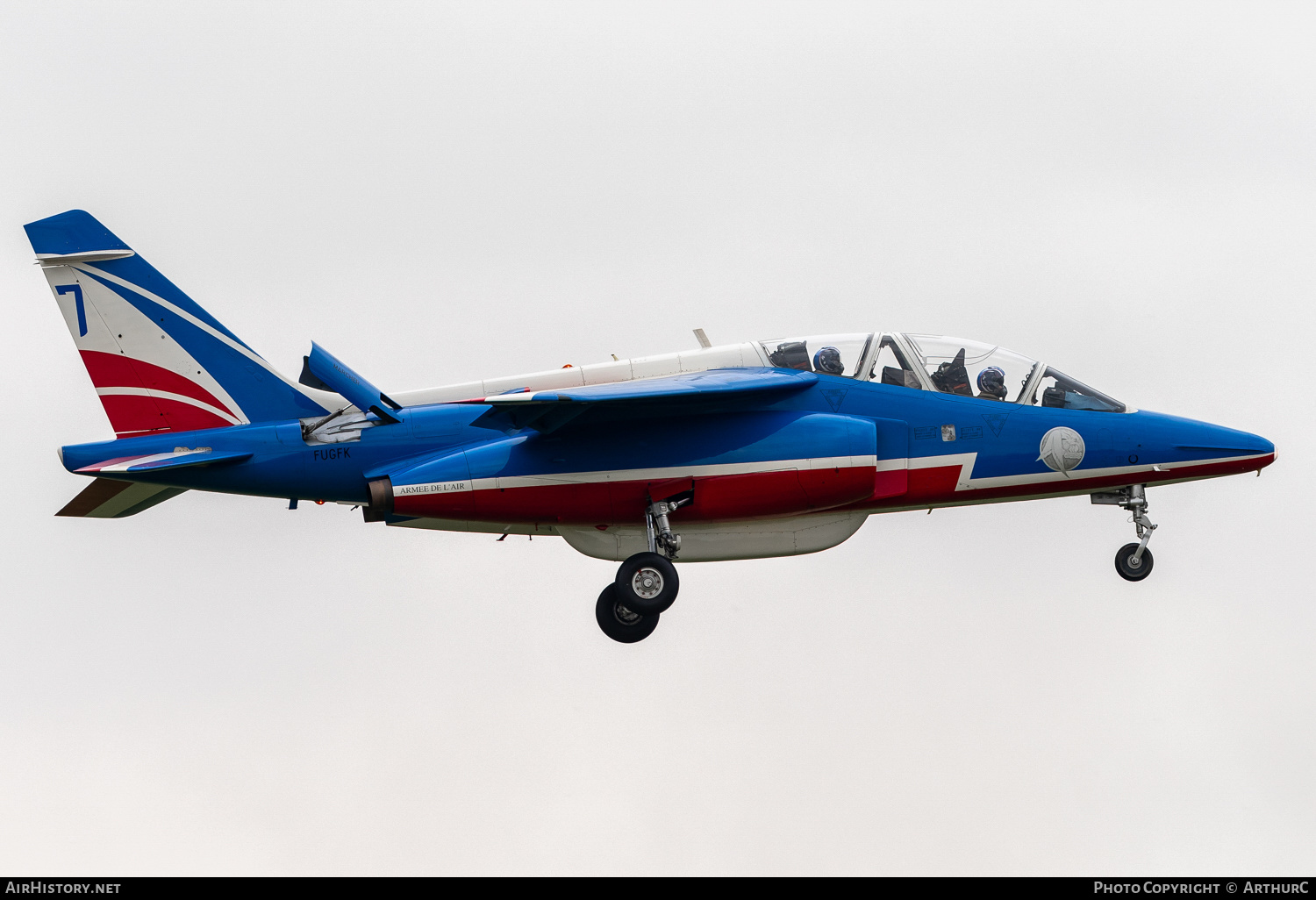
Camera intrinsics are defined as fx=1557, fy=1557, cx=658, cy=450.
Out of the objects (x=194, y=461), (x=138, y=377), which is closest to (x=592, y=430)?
(x=194, y=461)

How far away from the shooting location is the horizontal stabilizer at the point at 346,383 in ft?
64.1

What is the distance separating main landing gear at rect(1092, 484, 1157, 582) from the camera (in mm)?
20766

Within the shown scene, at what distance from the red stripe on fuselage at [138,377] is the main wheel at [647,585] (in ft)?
18.1

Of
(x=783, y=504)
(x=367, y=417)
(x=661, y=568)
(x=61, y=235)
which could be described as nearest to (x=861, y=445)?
(x=783, y=504)

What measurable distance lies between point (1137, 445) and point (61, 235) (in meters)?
14.3

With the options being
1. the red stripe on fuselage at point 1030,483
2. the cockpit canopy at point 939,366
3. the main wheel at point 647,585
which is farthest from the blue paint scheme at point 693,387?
the main wheel at point 647,585

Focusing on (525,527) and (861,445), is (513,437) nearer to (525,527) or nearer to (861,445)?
(525,527)

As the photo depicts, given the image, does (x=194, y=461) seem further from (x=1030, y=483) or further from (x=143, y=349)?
(x=1030, y=483)

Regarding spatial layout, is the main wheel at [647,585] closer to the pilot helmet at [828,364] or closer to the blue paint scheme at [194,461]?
the pilot helmet at [828,364]

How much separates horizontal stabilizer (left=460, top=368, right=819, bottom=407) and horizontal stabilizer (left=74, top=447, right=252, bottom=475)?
3.08 m

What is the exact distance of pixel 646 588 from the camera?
18969 millimetres

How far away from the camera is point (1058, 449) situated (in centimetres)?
2020

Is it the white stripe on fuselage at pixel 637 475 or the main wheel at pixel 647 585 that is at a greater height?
the white stripe on fuselage at pixel 637 475

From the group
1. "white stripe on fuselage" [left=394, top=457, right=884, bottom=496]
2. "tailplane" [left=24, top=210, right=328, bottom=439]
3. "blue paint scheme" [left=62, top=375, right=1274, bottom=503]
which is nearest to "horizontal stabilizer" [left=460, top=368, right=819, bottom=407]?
"blue paint scheme" [left=62, top=375, right=1274, bottom=503]
